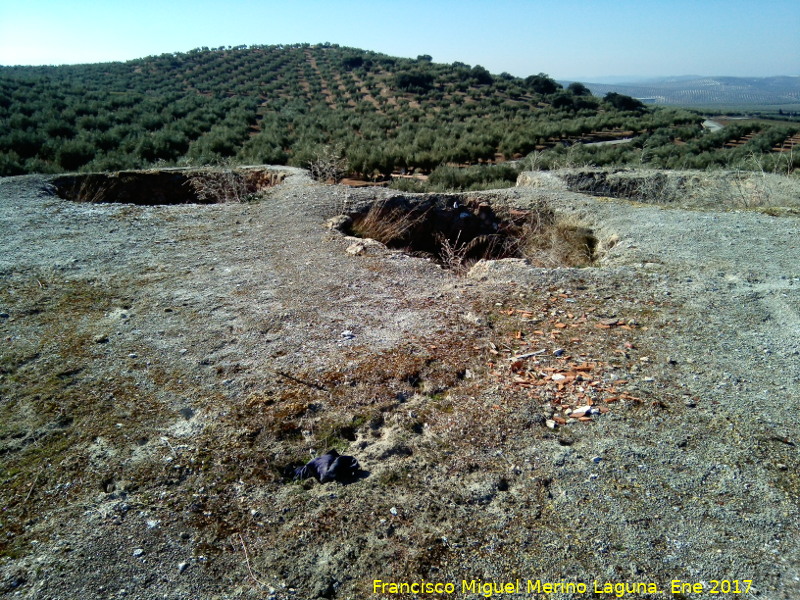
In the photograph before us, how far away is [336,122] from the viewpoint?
22.5 meters

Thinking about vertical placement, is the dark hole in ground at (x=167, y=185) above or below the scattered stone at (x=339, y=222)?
above

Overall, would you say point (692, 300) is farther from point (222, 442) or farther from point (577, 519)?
point (222, 442)

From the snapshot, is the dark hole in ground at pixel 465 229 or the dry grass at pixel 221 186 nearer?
the dark hole in ground at pixel 465 229

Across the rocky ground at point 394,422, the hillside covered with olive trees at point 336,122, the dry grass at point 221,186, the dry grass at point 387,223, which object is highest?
the hillside covered with olive trees at point 336,122

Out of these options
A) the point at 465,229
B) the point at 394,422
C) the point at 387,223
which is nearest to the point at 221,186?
the point at 387,223

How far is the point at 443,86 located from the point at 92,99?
21.4m

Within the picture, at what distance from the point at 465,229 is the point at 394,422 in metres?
5.99

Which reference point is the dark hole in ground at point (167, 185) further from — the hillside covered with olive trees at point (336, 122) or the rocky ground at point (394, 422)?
the rocky ground at point (394, 422)

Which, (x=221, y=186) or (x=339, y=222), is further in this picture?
(x=221, y=186)

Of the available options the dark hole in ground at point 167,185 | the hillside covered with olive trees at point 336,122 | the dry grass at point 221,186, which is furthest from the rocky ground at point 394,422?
the hillside covered with olive trees at point 336,122

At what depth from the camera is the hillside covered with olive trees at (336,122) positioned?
14563 millimetres

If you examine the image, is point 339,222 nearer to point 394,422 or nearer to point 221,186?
point 221,186

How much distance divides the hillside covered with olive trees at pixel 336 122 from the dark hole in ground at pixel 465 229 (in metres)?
3.98

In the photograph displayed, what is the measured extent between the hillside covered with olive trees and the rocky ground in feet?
24.1
